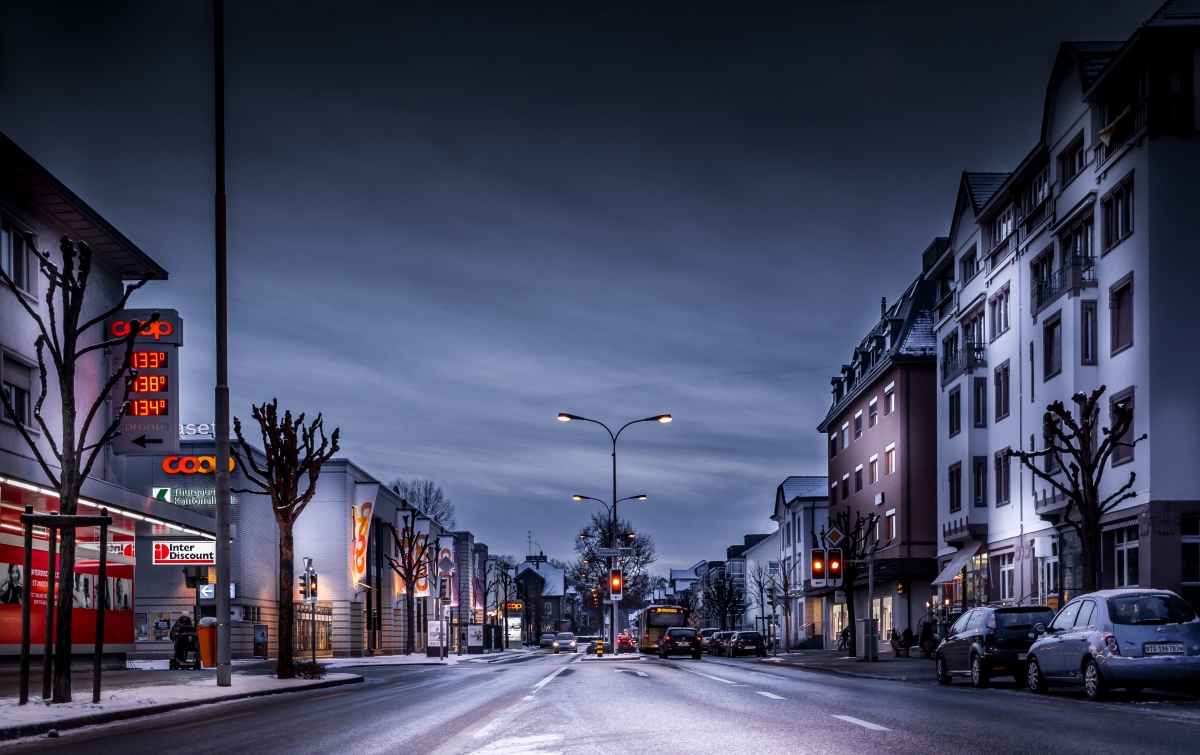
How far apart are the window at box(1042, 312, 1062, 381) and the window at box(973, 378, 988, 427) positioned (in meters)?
7.37

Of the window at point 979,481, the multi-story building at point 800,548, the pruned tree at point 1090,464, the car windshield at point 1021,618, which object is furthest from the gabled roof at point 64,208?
the multi-story building at point 800,548

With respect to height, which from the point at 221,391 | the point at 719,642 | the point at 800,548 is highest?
the point at 221,391

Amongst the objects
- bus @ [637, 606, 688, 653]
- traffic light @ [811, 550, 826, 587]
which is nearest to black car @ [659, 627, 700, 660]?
bus @ [637, 606, 688, 653]

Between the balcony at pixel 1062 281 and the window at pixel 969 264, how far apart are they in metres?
7.09

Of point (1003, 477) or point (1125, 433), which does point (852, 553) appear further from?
point (1125, 433)

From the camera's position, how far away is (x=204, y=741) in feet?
37.7

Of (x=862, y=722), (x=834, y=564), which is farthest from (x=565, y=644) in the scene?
(x=862, y=722)

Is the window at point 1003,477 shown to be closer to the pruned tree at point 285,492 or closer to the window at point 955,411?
the window at point 955,411

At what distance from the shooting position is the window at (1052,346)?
37.1 meters

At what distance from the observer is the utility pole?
73.8 feet

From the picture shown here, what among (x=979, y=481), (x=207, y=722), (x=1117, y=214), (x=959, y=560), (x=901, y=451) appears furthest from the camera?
(x=901, y=451)

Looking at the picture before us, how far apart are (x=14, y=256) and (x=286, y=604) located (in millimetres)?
9826

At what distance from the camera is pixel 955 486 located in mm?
48438

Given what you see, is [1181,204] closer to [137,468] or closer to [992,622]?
[992,622]
